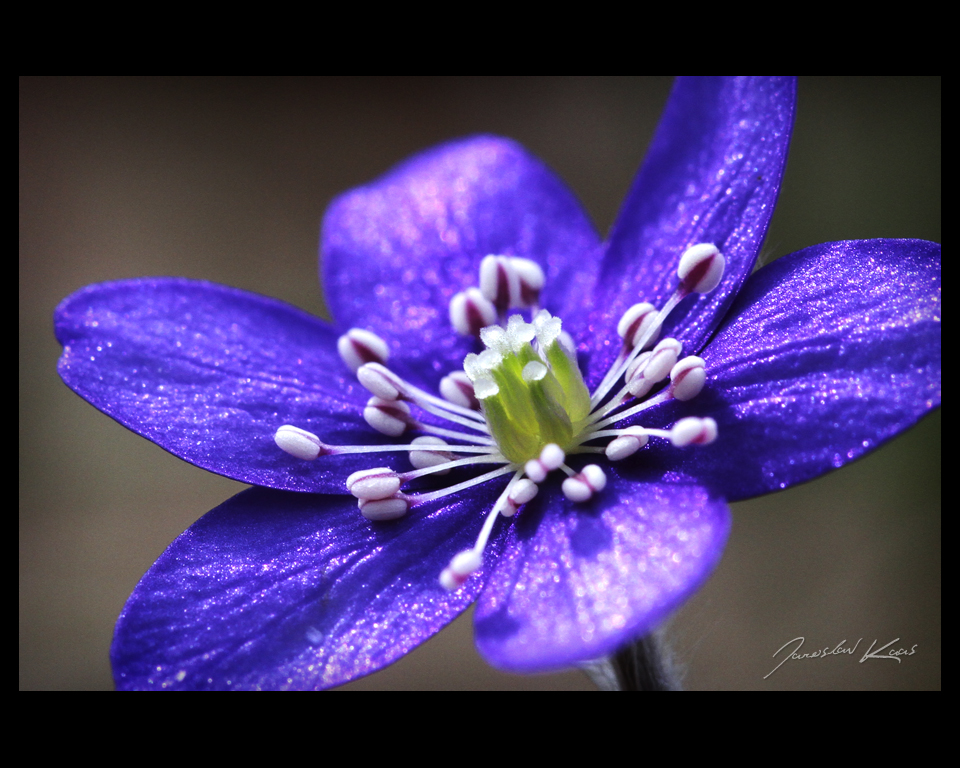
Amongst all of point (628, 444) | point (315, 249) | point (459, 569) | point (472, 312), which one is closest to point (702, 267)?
point (628, 444)

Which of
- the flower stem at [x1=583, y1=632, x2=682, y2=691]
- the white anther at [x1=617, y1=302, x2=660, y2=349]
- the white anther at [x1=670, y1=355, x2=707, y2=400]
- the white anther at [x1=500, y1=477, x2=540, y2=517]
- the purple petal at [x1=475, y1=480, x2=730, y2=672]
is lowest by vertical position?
the flower stem at [x1=583, y1=632, x2=682, y2=691]

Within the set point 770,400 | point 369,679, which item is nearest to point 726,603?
point 369,679

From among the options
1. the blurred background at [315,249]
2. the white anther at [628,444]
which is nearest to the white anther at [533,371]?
the white anther at [628,444]

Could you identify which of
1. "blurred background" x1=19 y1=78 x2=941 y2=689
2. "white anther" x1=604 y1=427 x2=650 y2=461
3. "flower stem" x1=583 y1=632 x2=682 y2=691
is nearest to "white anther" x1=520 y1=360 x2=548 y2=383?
"white anther" x1=604 y1=427 x2=650 y2=461

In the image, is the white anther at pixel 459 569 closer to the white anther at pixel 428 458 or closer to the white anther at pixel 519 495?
the white anther at pixel 519 495

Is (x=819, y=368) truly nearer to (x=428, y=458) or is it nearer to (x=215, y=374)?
(x=428, y=458)

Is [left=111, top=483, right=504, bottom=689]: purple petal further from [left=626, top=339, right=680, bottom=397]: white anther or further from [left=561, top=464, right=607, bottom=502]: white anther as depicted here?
[left=626, top=339, right=680, bottom=397]: white anther

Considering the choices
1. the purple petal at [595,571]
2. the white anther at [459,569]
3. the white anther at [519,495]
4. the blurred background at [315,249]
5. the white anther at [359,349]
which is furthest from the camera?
the blurred background at [315,249]
